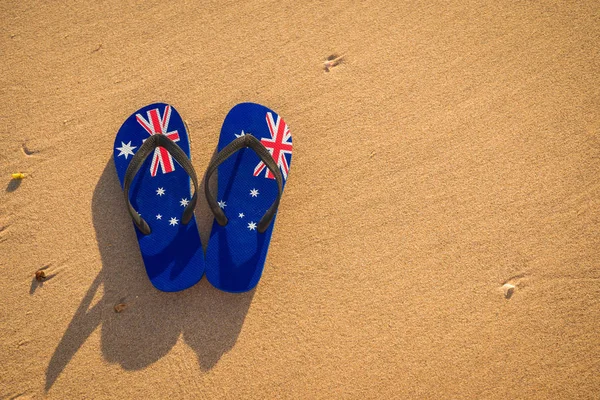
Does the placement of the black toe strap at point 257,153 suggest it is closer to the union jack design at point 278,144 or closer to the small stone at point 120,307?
the union jack design at point 278,144

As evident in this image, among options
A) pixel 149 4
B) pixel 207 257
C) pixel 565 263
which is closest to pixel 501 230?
pixel 565 263

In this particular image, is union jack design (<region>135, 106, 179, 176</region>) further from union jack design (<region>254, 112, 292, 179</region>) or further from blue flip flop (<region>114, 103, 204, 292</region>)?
union jack design (<region>254, 112, 292, 179</region>)

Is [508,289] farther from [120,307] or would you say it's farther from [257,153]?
[120,307]

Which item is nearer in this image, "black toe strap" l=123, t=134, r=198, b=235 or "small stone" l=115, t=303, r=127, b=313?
"black toe strap" l=123, t=134, r=198, b=235

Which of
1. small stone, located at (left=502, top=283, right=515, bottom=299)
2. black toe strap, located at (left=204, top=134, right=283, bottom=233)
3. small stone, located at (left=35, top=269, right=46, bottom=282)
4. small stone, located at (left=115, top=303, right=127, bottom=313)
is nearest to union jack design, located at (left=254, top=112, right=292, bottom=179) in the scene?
black toe strap, located at (left=204, top=134, right=283, bottom=233)

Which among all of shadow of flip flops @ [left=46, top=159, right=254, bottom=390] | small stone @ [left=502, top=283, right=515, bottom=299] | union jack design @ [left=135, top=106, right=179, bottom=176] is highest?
union jack design @ [left=135, top=106, right=179, bottom=176]

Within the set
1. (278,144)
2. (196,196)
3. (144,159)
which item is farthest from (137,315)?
(278,144)

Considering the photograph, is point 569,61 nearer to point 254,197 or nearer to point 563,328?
point 563,328
